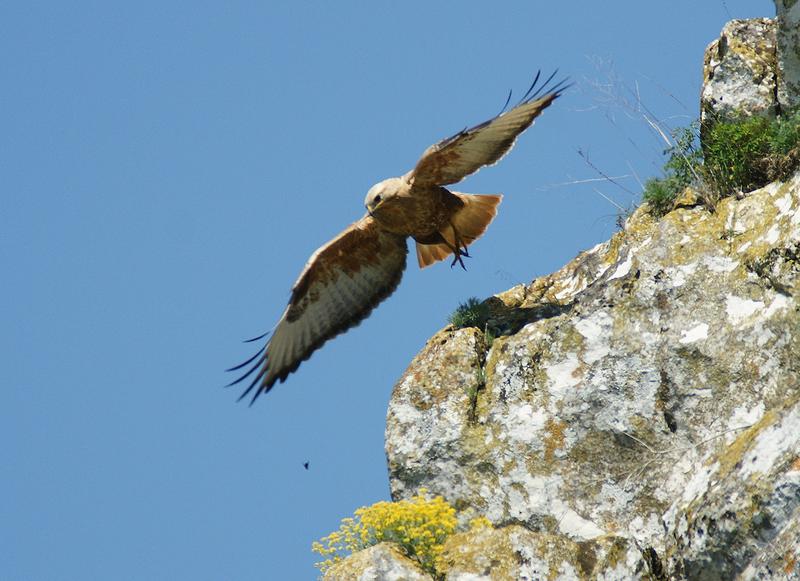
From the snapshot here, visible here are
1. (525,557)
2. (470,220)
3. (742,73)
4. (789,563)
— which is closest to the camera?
(789,563)

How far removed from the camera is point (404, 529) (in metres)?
7.72

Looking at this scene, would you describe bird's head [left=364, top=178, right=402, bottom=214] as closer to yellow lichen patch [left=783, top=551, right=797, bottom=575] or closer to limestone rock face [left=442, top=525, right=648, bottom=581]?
limestone rock face [left=442, top=525, right=648, bottom=581]

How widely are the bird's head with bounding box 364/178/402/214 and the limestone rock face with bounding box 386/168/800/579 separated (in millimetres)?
Answer: 1198

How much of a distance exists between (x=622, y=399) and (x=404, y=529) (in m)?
1.63

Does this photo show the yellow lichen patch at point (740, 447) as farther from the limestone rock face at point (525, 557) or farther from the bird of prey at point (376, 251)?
the bird of prey at point (376, 251)

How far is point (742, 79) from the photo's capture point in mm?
8852

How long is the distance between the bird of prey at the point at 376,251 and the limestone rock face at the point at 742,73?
176cm

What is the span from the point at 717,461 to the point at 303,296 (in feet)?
14.6

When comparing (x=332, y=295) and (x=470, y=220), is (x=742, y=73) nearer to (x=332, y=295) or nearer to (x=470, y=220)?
(x=470, y=220)

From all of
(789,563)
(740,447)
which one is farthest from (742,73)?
(789,563)

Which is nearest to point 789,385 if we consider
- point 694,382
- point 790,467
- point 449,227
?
point 694,382

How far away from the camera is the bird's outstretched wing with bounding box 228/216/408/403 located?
10000 millimetres

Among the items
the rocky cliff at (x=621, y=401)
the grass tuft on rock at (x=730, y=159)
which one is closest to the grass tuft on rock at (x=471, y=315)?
the rocky cliff at (x=621, y=401)

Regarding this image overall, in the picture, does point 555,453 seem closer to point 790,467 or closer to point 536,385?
point 536,385
